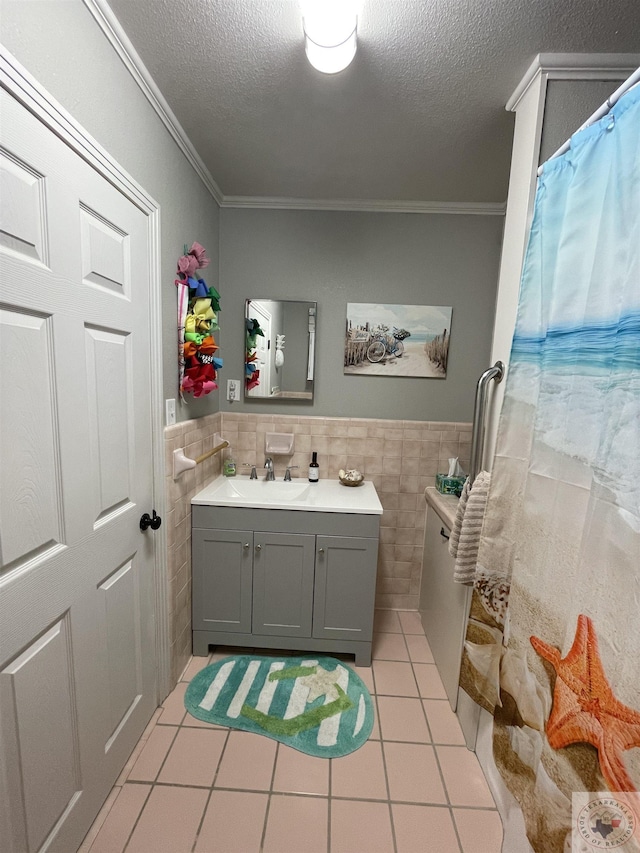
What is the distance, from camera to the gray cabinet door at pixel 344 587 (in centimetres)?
182

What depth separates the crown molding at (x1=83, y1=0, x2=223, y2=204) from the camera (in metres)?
1.03

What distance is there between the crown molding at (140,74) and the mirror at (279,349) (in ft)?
2.51

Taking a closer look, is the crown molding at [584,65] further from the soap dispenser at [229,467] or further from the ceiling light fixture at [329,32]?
the soap dispenser at [229,467]

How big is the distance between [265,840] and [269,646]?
2.56ft

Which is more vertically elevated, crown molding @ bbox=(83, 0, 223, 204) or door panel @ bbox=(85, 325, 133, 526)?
crown molding @ bbox=(83, 0, 223, 204)

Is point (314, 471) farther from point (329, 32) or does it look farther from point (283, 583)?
point (329, 32)

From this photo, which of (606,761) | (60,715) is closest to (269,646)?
(60,715)

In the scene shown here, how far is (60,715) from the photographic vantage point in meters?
1.00

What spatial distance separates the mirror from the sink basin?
530 mm

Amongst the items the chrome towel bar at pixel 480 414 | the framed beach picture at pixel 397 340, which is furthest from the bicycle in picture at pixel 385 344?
the chrome towel bar at pixel 480 414

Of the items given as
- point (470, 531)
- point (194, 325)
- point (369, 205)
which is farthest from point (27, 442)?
point (369, 205)

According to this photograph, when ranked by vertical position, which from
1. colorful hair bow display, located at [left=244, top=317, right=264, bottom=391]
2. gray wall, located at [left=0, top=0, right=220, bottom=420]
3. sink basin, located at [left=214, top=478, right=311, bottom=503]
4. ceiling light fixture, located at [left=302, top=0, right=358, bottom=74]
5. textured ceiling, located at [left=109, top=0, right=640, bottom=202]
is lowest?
sink basin, located at [left=214, top=478, right=311, bottom=503]

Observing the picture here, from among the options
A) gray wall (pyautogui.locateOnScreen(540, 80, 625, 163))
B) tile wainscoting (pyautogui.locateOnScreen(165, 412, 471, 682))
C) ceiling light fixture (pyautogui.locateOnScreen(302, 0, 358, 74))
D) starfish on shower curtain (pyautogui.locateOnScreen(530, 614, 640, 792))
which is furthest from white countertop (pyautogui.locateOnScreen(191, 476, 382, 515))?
ceiling light fixture (pyautogui.locateOnScreen(302, 0, 358, 74))

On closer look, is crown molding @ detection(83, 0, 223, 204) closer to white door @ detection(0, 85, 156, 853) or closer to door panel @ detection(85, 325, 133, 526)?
white door @ detection(0, 85, 156, 853)
